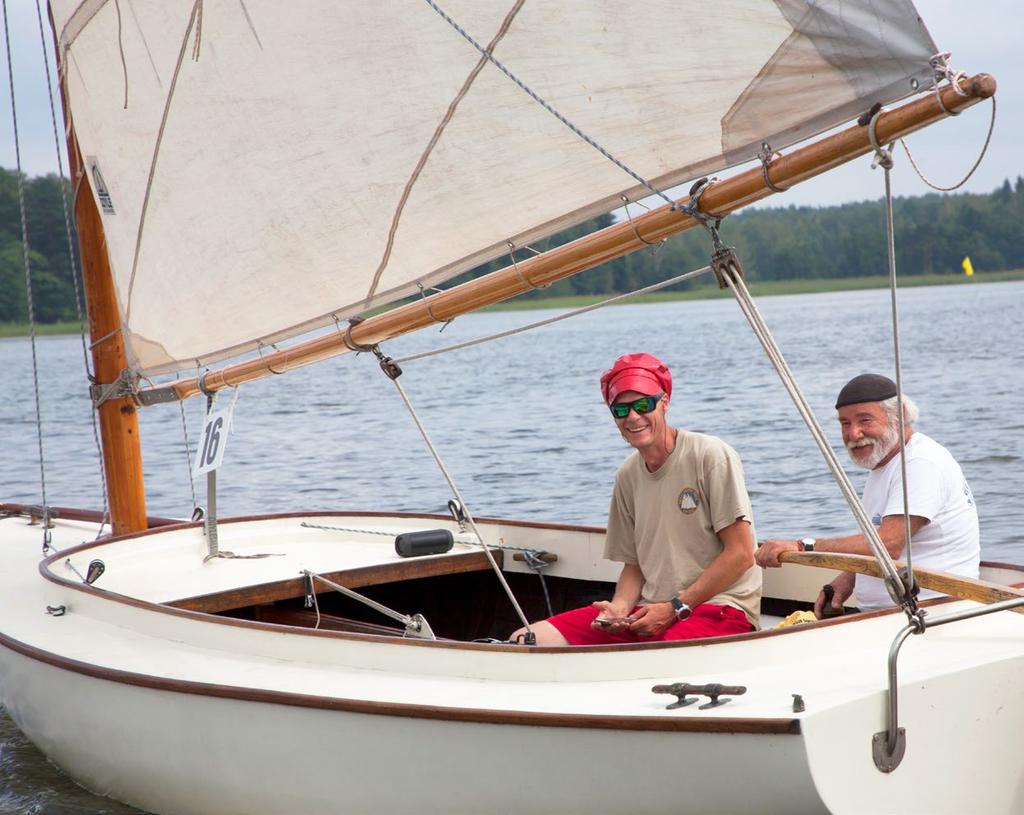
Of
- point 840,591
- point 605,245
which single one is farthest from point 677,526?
point 605,245

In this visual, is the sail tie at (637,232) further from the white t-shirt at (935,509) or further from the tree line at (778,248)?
the tree line at (778,248)

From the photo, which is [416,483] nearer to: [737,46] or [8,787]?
[8,787]

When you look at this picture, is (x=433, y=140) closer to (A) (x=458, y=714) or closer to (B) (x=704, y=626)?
(B) (x=704, y=626)

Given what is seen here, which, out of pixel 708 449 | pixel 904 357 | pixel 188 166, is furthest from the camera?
pixel 904 357

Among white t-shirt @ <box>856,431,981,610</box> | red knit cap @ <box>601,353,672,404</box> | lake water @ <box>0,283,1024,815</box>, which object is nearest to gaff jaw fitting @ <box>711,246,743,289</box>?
red knit cap @ <box>601,353,672,404</box>

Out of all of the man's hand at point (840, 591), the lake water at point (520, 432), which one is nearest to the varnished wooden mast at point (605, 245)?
the man's hand at point (840, 591)

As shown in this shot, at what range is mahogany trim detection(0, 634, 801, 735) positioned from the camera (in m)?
3.05

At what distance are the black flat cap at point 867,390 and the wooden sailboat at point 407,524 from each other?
0.66 meters

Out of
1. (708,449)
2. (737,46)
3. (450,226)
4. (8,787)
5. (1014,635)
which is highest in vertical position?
(737,46)

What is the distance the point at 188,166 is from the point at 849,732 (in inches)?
138

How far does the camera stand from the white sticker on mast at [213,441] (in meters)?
5.44

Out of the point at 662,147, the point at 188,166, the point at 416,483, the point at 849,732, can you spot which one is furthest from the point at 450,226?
the point at 416,483

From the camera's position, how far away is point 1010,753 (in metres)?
3.39

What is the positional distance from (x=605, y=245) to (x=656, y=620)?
1193 mm
